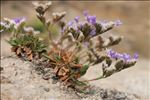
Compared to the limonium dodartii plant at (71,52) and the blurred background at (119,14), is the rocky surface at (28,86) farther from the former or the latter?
the blurred background at (119,14)

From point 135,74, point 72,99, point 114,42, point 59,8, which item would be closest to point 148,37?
point 59,8

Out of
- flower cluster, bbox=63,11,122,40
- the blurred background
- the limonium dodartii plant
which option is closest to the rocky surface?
the limonium dodartii plant

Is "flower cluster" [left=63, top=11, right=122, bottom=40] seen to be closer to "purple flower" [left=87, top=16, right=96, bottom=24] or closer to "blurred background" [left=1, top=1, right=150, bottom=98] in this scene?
"purple flower" [left=87, top=16, right=96, bottom=24]

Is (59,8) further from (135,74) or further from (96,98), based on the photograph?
(96,98)

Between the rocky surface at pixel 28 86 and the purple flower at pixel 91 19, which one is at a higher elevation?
the purple flower at pixel 91 19

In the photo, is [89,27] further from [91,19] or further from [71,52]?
[71,52]

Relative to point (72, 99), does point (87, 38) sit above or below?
above

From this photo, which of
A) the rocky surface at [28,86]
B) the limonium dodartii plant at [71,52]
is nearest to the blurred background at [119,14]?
the limonium dodartii plant at [71,52]

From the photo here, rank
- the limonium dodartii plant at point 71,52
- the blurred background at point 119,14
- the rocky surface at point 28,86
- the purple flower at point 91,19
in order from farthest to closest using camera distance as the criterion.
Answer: the blurred background at point 119,14 → the purple flower at point 91,19 → the limonium dodartii plant at point 71,52 → the rocky surface at point 28,86
